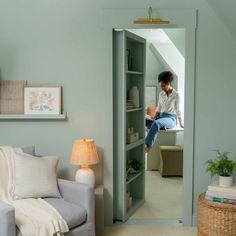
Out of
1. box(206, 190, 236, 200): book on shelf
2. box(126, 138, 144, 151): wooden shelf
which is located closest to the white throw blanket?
box(126, 138, 144, 151): wooden shelf

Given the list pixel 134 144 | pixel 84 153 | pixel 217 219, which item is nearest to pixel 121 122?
pixel 134 144

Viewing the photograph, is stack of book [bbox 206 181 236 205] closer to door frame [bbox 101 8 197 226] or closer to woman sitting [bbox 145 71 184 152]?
door frame [bbox 101 8 197 226]

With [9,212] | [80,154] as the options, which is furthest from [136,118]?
[9,212]

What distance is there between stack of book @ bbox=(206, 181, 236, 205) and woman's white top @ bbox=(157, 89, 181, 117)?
256 cm

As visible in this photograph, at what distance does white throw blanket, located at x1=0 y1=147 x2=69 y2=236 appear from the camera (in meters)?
2.64

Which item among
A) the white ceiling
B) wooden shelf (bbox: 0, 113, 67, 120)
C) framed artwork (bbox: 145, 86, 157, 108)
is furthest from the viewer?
framed artwork (bbox: 145, 86, 157, 108)

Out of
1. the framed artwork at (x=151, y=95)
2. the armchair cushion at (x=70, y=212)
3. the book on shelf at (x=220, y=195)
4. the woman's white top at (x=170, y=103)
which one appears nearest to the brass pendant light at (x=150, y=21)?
the book on shelf at (x=220, y=195)

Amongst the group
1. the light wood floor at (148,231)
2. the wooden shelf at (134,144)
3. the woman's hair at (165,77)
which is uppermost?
the woman's hair at (165,77)

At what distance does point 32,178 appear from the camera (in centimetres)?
310

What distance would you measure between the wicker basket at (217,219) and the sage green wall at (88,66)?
49 cm

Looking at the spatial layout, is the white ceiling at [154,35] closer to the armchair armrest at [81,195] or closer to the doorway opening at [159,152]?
the doorway opening at [159,152]

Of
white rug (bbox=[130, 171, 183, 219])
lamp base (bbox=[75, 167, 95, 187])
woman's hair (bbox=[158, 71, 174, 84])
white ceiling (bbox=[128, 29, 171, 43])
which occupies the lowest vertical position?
white rug (bbox=[130, 171, 183, 219])

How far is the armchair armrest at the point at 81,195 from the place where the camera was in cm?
307

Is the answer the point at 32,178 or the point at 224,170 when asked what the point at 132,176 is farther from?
the point at 32,178
